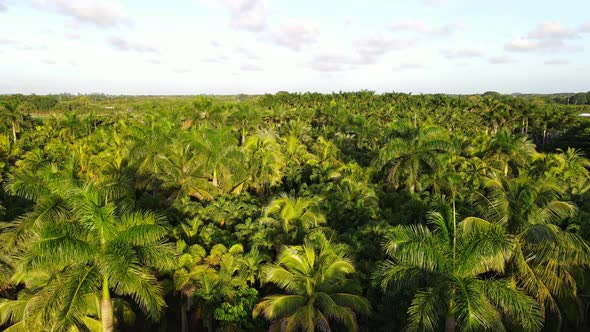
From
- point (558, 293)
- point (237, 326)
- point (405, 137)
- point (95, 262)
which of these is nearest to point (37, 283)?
point (95, 262)

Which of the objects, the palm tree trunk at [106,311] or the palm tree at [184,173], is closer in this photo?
the palm tree trunk at [106,311]

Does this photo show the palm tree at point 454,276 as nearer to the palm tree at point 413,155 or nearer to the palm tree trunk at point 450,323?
the palm tree trunk at point 450,323

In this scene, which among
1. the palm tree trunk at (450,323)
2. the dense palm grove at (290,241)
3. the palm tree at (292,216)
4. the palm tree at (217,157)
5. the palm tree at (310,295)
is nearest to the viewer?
the dense palm grove at (290,241)

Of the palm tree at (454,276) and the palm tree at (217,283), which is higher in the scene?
the palm tree at (454,276)

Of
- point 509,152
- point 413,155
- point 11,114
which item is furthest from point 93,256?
point 11,114

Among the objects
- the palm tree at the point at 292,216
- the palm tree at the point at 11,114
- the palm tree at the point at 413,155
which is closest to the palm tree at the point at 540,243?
the palm tree at the point at 292,216

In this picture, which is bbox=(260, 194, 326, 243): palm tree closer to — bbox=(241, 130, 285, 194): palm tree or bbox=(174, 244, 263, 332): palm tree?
bbox=(174, 244, 263, 332): palm tree

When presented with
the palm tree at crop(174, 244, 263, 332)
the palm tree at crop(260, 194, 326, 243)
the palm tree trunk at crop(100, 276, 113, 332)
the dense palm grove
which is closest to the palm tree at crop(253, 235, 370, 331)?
the dense palm grove

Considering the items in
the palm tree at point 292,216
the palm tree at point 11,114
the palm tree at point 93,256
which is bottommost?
the palm tree at point 292,216
